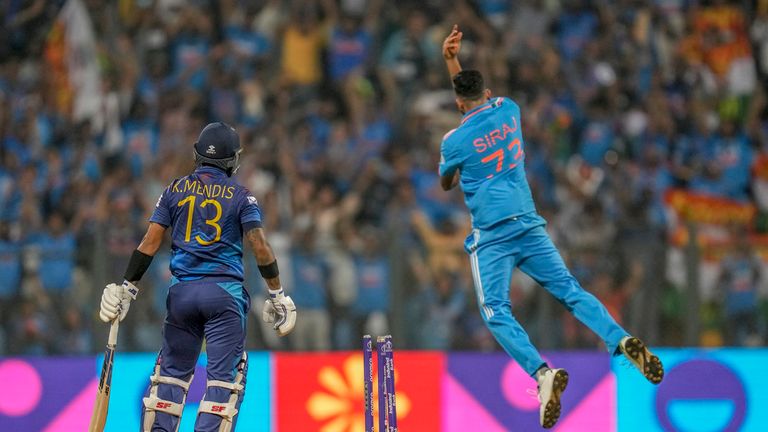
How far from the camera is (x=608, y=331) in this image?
9.67 meters

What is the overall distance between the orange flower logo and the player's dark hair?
3.63 meters

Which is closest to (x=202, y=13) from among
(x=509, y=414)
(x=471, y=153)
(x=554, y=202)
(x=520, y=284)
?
(x=554, y=202)

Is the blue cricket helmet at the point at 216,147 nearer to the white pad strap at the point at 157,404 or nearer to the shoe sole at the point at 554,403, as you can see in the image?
the white pad strap at the point at 157,404

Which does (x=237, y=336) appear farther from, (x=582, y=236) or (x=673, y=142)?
(x=673, y=142)

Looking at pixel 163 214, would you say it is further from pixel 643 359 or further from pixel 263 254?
pixel 643 359

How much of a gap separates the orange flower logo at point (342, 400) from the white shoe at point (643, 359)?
12.2ft

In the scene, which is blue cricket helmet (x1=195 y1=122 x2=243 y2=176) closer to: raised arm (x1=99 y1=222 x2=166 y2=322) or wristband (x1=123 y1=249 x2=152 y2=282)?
raised arm (x1=99 y1=222 x2=166 y2=322)

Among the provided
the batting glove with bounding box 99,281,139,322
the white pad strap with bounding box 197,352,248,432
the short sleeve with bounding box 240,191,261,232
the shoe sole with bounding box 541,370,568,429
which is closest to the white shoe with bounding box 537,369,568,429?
the shoe sole with bounding box 541,370,568,429

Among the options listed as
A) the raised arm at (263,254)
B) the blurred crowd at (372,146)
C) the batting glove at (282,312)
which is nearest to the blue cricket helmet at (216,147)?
the raised arm at (263,254)

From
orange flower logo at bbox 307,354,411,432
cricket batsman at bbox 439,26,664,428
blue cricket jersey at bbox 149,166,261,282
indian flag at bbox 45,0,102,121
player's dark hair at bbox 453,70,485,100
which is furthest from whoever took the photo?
indian flag at bbox 45,0,102,121

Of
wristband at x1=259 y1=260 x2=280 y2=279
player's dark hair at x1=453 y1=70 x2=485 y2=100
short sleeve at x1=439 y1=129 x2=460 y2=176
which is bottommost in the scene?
wristband at x1=259 y1=260 x2=280 y2=279

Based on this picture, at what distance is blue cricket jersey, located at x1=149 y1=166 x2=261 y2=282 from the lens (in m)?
9.38

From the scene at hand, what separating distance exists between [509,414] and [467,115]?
3778 mm

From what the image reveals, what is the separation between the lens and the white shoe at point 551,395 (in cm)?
931
